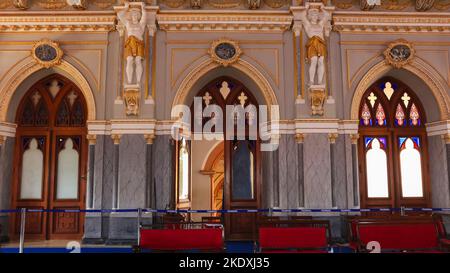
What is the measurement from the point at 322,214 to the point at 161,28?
6.66 metres

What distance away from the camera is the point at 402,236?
23.4ft

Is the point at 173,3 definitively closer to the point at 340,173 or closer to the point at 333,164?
the point at 333,164

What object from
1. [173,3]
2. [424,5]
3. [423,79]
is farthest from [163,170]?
[424,5]

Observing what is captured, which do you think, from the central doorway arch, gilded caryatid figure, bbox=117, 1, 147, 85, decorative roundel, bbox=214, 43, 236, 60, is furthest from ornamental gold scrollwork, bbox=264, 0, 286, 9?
gilded caryatid figure, bbox=117, 1, 147, 85

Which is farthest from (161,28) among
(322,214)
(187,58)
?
(322,214)

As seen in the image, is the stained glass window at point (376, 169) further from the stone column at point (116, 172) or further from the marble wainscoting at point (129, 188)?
the stone column at point (116, 172)

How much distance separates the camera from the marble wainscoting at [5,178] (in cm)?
1200

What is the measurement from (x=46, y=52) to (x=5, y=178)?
360 centimetres

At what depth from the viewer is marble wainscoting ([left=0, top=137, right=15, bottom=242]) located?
39.4 ft

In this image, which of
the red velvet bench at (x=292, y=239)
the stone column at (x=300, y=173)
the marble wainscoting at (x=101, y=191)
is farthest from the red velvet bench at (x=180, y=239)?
the stone column at (x=300, y=173)

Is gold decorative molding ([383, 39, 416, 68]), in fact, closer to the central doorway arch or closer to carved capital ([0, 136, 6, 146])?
the central doorway arch

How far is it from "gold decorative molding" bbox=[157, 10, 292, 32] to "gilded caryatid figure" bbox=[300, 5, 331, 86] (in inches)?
22.8

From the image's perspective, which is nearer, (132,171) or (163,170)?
(132,171)
